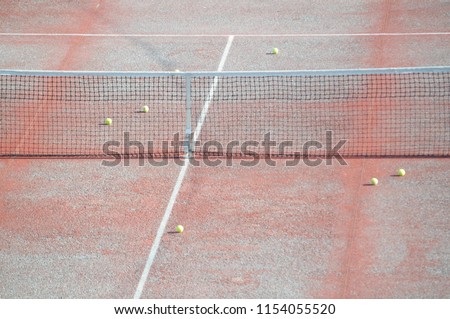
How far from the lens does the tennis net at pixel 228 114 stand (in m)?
14.9

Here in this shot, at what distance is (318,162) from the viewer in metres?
14.4

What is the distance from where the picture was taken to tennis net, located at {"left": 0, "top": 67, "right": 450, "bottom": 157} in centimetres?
1491

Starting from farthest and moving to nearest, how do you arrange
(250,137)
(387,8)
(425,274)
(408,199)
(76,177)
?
(387,8) < (250,137) < (76,177) < (408,199) < (425,274)

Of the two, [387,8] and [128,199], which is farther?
[387,8]

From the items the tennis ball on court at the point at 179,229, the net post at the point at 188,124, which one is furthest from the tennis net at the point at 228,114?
the tennis ball on court at the point at 179,229

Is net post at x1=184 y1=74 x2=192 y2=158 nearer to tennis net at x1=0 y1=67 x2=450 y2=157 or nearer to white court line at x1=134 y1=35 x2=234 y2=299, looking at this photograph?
tennis net at x1=0 y1=67 x2=450 y2=157

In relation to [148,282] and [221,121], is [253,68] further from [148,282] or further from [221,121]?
[148,282]

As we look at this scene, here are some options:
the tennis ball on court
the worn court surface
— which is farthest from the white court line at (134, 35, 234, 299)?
the tennis ball on court

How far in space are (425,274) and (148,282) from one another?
361 centimetres

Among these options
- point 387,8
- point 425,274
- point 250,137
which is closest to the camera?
point 425,274

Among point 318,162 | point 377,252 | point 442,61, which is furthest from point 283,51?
point 377,252

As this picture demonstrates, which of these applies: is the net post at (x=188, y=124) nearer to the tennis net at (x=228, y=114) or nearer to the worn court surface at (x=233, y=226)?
the tennis net at (x=228, y=114)

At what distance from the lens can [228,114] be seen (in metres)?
16.1

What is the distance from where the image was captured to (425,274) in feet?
37.5
